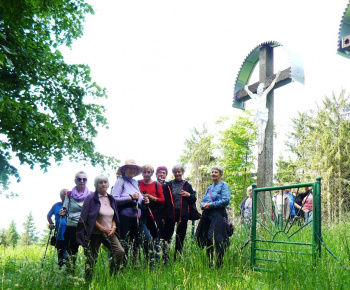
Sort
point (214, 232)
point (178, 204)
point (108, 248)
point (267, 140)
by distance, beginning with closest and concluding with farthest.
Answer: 1. point (108, 248)
2. point (214, 232)
3. point (178, 204)
4. point (267, 140)

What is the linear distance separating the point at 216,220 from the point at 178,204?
0.63 meters

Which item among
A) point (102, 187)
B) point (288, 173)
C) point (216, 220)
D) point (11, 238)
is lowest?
point (11, 238)

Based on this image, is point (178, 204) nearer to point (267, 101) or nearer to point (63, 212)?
point (63, 212)

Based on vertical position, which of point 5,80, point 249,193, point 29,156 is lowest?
Result: point 249,193

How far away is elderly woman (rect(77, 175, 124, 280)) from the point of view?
4480 millimetres

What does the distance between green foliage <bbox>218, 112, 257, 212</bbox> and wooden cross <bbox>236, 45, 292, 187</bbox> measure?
15.1 metres

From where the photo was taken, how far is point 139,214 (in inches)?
201

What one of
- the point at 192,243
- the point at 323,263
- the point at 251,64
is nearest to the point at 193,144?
the point at 251,64

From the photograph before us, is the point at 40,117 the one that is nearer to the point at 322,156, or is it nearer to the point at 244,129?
the point at 244,129

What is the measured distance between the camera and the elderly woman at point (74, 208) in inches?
206

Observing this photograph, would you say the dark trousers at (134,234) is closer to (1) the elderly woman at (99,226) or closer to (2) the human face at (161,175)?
(1) the elderly woman at (99,226)

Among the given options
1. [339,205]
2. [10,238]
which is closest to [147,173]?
[339,205]

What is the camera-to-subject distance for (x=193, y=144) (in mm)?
35281

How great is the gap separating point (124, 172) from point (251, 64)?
5085 mm
